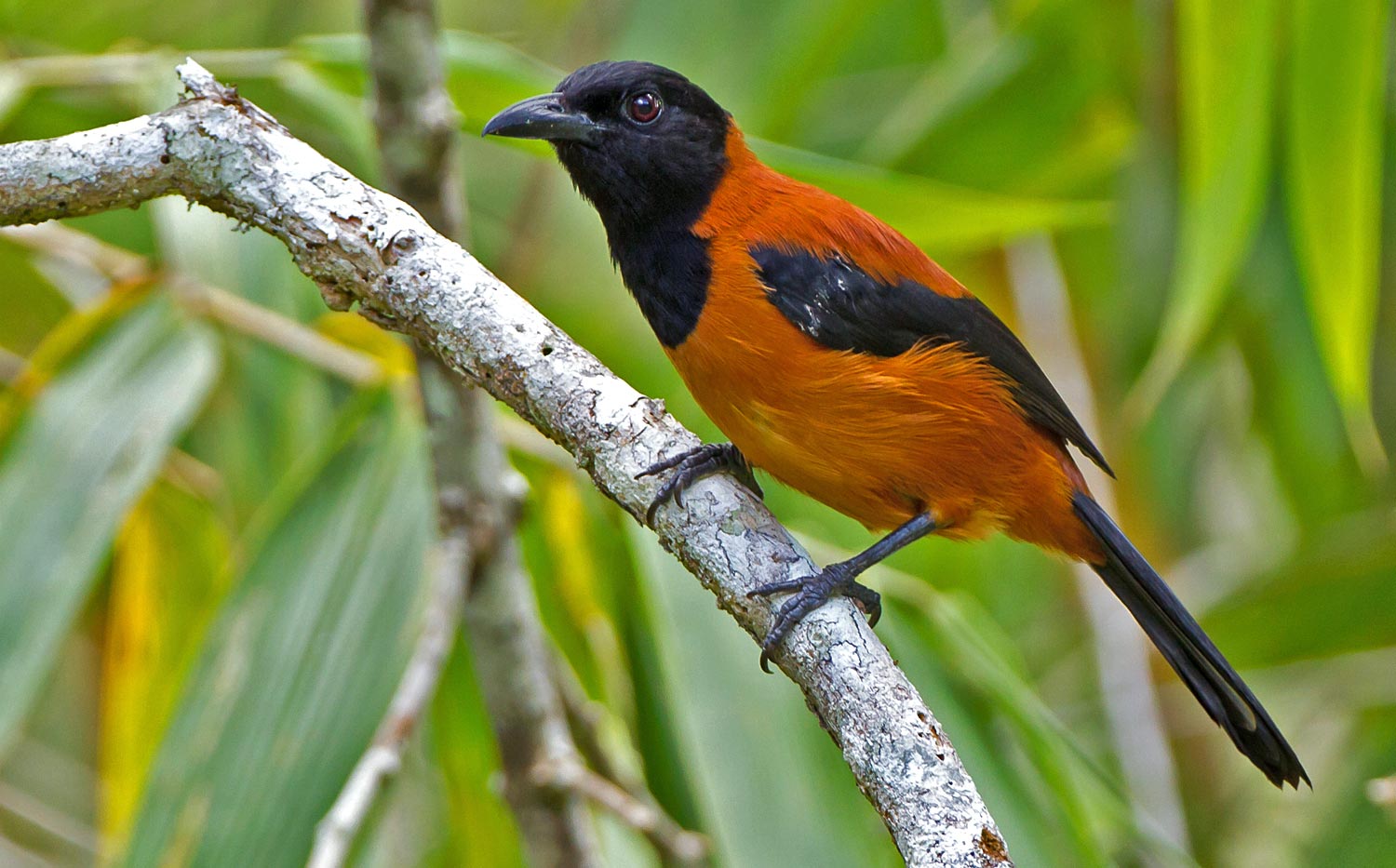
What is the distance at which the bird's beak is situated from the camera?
9.02 ft

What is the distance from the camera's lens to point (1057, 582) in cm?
569

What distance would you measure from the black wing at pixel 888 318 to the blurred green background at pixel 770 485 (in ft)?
1.50

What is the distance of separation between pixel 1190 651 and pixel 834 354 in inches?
41.6

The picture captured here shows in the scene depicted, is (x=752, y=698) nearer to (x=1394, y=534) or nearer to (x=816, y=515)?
(x=816, y=515)

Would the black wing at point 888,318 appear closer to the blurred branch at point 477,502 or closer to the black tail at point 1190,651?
the black tail at point 1190,651

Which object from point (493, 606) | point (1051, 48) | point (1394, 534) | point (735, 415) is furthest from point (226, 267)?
point (1394, 534)

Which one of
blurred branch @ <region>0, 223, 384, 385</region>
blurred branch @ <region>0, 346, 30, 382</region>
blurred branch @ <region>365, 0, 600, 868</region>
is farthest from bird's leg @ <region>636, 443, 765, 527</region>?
blurred branch @ <region>0, 346, 30, 382</region>

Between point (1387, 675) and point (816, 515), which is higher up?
point (1387, 675)

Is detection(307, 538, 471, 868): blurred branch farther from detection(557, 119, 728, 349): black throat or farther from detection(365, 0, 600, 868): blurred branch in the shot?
detection(557, 119, 728, 349): black throat

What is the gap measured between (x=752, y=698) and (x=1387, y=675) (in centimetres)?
272

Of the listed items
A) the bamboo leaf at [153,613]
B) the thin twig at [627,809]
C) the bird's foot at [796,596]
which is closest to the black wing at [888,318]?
the bird's foot at [796,596]

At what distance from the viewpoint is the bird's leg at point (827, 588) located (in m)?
1.84

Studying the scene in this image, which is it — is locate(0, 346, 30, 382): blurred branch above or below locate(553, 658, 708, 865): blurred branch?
above

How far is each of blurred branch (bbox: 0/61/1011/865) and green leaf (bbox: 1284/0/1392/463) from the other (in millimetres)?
1589
